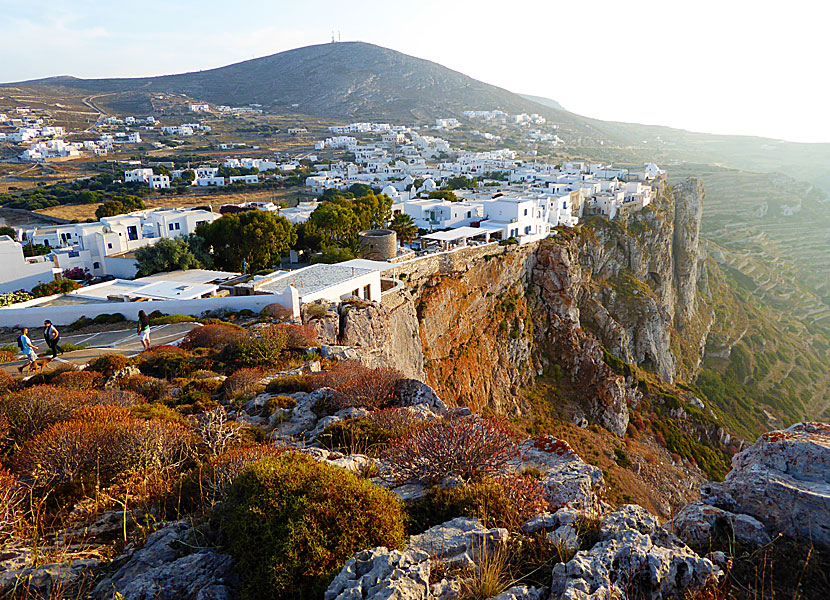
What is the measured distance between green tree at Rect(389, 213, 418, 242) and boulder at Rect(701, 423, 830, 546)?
2869 centimetres

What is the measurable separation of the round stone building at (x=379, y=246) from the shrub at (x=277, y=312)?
36.7ft

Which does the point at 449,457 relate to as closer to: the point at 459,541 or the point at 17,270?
the point at 459,541

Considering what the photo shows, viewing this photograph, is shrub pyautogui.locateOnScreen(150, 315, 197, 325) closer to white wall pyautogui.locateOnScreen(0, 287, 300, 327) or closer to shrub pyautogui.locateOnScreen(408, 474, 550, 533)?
white wall pyautogui.locateOnScreen(0, 287, 300, 327)

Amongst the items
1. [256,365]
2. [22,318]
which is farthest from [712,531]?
[22,318]

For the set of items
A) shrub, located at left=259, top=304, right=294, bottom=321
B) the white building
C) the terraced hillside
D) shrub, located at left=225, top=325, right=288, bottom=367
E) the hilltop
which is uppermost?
the hilltop

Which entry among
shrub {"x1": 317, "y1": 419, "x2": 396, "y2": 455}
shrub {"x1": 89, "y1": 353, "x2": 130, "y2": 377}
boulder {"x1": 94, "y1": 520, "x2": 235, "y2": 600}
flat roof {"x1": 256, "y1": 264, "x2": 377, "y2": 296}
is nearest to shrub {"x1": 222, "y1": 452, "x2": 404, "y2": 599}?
boulder {"x1": 94, "y1": 520, "x2": 235, "y2": 600}

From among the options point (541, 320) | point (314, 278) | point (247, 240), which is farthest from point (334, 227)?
point (541, 320)

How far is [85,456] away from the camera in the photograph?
5.89 meters

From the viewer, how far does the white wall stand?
17.4 meters

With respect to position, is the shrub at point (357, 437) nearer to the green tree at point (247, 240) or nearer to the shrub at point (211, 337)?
the shrub at point (211, 337)

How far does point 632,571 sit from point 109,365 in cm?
1133

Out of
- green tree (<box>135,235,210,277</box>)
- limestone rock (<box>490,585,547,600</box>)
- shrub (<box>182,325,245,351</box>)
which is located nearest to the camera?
limestone rock (<box>490,585,547,600</box>)

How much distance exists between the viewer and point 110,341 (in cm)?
1548

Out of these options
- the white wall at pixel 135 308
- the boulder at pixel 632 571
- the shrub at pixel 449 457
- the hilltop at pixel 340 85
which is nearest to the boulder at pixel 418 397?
the shrub at pixel 449 457
